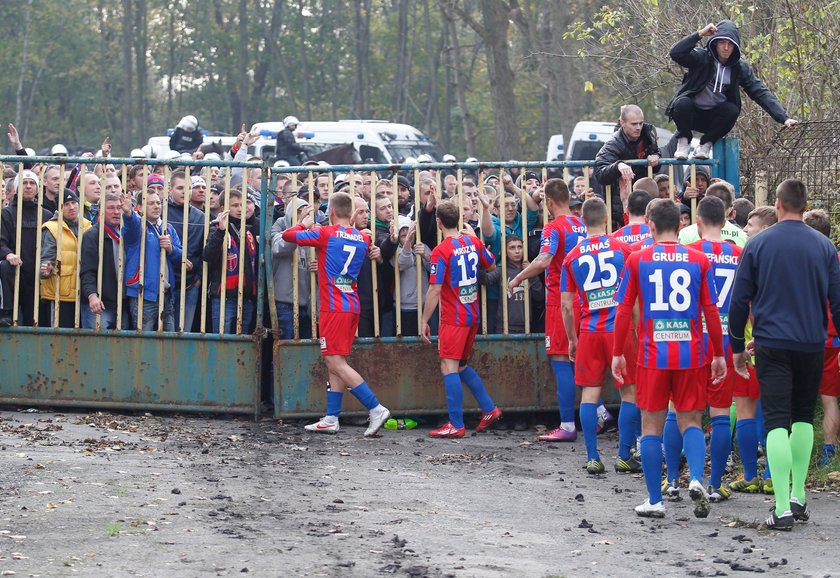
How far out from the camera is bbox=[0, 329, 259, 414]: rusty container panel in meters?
12.6

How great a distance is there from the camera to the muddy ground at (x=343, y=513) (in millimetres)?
7355

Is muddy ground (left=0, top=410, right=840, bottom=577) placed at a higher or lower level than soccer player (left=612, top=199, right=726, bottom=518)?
lower

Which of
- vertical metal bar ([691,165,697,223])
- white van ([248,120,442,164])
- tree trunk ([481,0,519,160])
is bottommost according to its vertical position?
vertical metal bar ([691,165,697,223])

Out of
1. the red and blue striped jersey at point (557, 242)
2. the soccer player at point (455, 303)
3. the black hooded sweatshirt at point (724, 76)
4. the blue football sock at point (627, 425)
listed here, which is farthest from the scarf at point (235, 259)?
the black hooded sweatshirt at point (724, 76)

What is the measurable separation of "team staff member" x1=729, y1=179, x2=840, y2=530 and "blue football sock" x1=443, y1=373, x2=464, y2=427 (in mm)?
3868

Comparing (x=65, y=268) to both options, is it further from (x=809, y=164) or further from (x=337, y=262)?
(x=809, y=164)

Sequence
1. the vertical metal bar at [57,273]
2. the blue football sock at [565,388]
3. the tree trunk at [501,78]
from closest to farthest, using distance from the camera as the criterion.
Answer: the blue football sock at [565,388], the vertical metal bar at [57,273], the tree trunk at [501,78]

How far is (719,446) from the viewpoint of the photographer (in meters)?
9.34

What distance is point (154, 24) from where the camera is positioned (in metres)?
60.2

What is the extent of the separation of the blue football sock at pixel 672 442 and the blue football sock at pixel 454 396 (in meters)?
3.12

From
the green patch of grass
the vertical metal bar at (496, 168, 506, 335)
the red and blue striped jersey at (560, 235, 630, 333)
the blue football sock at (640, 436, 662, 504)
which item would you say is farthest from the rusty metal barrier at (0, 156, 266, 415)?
the blue football sock at (640, 436, 662, 504)

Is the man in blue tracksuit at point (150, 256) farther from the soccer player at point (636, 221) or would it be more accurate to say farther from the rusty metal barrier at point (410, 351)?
the soccer player at point (636, 221)

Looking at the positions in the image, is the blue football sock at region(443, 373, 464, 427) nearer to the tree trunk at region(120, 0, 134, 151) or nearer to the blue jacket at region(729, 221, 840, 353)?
the blue jacket at region(729, 221, 840, 353)

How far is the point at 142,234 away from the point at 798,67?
24.2ft
